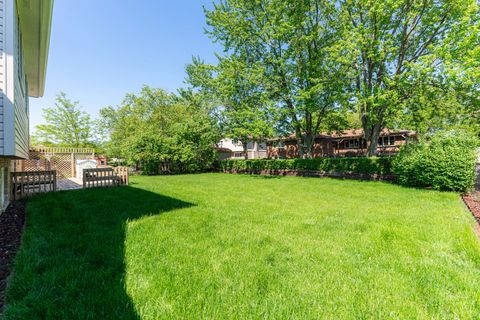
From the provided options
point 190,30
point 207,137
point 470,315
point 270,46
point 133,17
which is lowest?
point 470,315

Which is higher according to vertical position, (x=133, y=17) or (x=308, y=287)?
(x=133, y=17)

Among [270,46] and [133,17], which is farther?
[270,46]

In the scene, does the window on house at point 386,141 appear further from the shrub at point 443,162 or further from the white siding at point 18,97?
the white siding at point 18,97

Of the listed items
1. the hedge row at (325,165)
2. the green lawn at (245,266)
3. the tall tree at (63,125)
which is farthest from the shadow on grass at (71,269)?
the tall tree at (63,125)

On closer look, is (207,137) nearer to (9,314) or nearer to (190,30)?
(190,30)

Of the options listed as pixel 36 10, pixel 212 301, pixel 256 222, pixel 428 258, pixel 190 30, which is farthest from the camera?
pixel 190 30

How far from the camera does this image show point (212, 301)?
2109mm

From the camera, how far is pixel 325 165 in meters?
15.2

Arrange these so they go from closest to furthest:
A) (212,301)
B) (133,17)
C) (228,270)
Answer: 1. (212,301)
2. (228,270)
3. (133,17)

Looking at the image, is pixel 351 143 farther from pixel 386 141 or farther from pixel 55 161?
pixel 55 161

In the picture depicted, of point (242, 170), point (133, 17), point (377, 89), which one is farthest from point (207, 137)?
point (377, 89)

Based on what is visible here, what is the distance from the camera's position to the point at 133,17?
37.2ft

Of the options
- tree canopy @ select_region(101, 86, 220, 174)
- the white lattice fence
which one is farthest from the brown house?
the white lattice fence

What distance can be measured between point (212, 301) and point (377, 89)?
13.5 m
